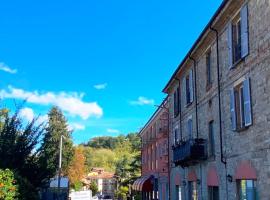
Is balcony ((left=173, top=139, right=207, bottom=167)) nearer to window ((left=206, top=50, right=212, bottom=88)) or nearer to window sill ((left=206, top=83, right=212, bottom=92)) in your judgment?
window sill ((left=206, top=83, right=212, bottom=92))

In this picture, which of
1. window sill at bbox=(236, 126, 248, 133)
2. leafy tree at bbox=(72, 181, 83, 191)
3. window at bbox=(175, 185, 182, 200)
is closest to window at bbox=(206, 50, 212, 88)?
window sill at bbox=(236, 126, 248, 133)

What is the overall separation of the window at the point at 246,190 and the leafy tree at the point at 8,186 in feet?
27.4

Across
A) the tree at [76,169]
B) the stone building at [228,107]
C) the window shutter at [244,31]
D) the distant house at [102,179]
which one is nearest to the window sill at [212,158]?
the stone building at [228,107]

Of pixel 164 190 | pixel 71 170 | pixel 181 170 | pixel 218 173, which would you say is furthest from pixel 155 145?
pixel 71 170

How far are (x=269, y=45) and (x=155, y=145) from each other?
3218cm

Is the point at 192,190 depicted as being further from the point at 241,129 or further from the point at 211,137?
the point at 241,129

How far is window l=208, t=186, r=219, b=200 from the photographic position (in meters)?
21.9

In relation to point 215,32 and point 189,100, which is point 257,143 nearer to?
point 215,32

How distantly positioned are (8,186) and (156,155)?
28879 millimetres

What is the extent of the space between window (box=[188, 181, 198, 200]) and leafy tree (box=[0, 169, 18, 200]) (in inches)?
455

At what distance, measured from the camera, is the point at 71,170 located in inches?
2879

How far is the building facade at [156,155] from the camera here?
126 feet

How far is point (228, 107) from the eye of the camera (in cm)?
1916

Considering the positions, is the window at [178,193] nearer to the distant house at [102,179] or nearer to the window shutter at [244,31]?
the window shutter at [244,31]
